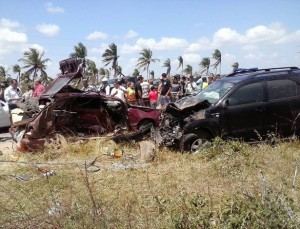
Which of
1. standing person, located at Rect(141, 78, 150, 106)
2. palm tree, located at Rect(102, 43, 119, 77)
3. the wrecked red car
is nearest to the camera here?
the wrecked red car

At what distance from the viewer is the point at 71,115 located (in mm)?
9242

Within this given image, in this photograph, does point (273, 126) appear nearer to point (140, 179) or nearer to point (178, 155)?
point (178, 155)

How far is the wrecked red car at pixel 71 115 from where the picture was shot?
854 cm

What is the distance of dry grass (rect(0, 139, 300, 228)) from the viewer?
3.67m

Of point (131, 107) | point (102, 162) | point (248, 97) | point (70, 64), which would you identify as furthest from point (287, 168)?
point (70, 64)

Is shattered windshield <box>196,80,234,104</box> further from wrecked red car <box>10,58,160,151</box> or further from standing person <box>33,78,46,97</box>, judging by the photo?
standing person <box>33,78,46,97</box>

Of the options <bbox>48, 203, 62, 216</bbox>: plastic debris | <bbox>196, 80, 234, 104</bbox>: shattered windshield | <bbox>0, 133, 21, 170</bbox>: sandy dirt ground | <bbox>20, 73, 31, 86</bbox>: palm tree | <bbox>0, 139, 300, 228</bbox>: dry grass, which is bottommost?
<bbox>0, 133, 21, 170</bbox>: sandy dirt ground

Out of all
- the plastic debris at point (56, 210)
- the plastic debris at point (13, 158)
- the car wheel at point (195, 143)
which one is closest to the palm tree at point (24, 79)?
the plastic debris at point (13, 158)

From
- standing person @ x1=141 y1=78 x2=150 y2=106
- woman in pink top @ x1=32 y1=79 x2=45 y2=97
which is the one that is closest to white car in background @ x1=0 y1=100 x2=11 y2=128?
woman in pink top @ x1=32 y1=79 x2=45 y2=97

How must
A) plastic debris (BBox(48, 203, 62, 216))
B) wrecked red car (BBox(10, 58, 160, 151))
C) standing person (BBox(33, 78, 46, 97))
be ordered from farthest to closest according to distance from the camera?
standing person (BBox(33, 78, 46, 97)) < wrecked red car (BBox(10, 58, 160, 151)) < plastic debris (BBox(48, 203, 62, 216))

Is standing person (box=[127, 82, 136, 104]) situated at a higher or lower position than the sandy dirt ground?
higher

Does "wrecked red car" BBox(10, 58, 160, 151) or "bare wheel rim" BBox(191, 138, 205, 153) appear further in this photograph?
"wrecked red car" BBox(10, 58, 160, 151)

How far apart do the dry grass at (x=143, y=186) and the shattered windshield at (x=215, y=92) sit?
1195 mm

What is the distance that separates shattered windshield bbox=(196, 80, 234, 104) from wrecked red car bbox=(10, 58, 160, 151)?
6.94ft
